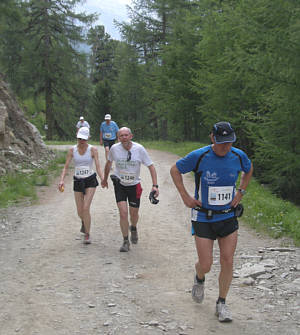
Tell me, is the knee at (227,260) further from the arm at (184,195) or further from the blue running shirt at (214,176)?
the arm at (184,195)

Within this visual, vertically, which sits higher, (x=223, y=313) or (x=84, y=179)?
(x=84, y=179)

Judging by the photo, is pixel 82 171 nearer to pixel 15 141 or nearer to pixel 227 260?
pixel 227 260

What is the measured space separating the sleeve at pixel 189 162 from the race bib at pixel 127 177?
101 inches

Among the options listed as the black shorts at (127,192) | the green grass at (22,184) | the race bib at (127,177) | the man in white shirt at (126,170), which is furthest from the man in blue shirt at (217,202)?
the green grass at (22,184)

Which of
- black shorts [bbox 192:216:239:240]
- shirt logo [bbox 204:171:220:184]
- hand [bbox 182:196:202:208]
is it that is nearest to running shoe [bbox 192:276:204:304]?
black shorts [bbox 192:216:239:240]

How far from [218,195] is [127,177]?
2851mm

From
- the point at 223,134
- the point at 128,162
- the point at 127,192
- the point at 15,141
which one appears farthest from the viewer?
the point at 15,141

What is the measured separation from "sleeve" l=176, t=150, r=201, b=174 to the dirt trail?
163 cm

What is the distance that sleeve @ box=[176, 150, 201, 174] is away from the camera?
449 centimetres

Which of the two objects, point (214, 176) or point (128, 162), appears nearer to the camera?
point (214, 176)

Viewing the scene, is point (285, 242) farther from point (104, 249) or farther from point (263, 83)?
point (263, 83)

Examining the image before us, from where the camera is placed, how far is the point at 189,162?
4512 millimetres

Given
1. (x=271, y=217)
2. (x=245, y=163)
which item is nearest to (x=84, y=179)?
(x=245, y=163)

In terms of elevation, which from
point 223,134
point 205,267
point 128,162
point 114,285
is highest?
point 223,134
